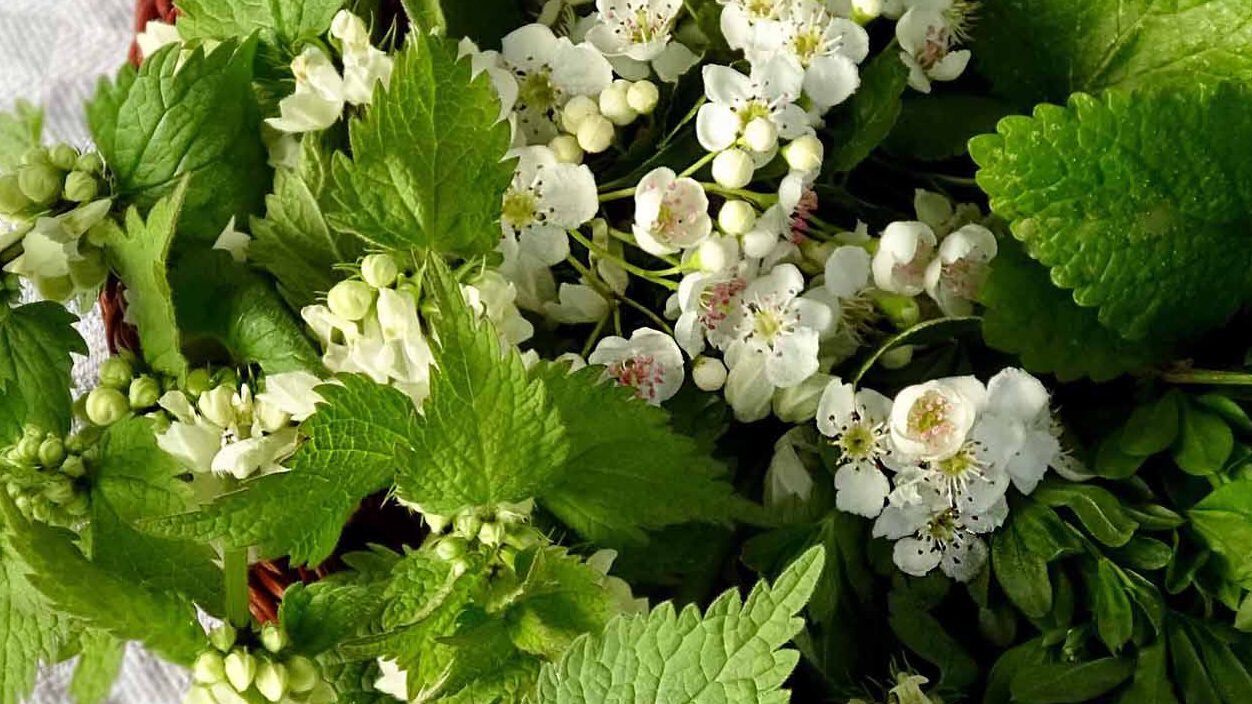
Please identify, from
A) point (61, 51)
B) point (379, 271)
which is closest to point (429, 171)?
point (379, 271)

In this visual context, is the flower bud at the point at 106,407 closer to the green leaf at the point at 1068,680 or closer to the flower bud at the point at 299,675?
the flower bud at the point at 299,675

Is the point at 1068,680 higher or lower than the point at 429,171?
lower

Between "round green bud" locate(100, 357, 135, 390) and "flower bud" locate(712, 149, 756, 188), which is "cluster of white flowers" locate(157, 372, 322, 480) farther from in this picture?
"flower bud" locate(712, 149, 756, 188)

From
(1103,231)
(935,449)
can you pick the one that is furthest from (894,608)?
(1103,231)

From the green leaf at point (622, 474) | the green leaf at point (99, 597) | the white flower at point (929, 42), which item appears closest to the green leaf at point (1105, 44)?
the white flower at point (929, 42)

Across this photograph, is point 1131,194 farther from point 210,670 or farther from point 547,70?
point 210,670
